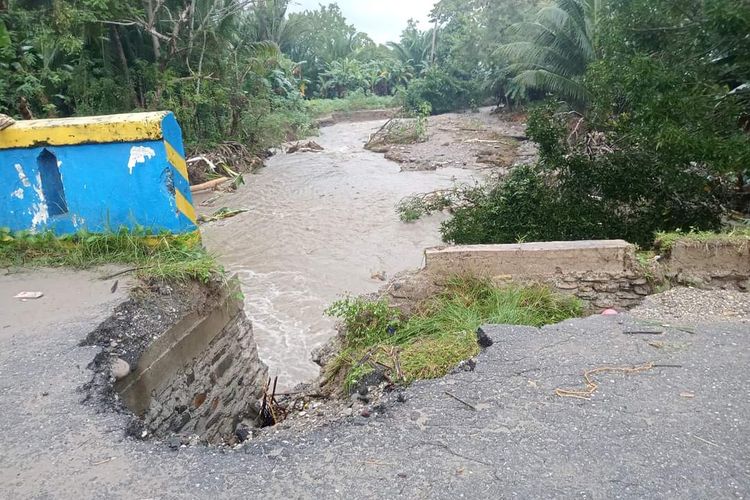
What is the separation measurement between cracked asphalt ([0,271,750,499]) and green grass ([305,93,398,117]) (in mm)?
30059

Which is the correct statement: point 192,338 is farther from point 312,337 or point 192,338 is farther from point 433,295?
point 312,337

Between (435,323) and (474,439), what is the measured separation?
1.60 metres

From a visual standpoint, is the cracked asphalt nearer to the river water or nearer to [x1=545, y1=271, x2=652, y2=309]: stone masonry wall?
[x1=545, y1=271, x2=652, y2=309]: stone masonry wall

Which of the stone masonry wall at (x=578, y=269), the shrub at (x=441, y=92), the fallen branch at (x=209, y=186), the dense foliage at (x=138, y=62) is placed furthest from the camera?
the shrub at (x=441, y=92)

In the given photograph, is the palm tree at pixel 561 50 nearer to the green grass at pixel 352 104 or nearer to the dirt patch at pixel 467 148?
the dirt patch at pixel 467 148

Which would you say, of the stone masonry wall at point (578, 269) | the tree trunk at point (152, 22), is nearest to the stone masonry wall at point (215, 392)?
the stone masonry wall at point (578, 269)

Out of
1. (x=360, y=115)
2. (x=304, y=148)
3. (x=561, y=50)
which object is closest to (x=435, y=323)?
(x=561, y=50)

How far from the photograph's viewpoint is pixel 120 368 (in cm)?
297

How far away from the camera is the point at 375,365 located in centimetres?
334

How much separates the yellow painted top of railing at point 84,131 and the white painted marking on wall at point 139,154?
74mm

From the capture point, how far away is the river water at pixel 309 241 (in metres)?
7.84

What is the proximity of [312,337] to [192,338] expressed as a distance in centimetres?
402

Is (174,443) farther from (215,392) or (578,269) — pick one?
(578,269)

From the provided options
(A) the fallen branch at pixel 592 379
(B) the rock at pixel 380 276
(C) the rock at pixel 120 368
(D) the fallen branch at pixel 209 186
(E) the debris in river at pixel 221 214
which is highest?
(C) the rock at pixel 120 368
